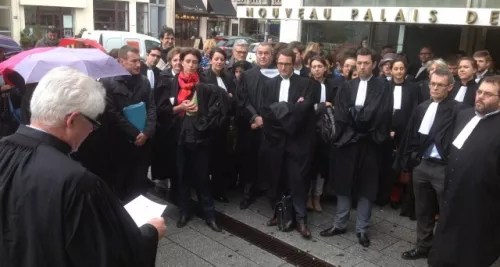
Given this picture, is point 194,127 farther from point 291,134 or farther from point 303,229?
point 303,229

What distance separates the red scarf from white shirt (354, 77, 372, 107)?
169 centimetres

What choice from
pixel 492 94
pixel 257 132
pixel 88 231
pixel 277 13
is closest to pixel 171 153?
pixel 257 132

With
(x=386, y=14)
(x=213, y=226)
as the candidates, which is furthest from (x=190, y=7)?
(x=213, y=226)

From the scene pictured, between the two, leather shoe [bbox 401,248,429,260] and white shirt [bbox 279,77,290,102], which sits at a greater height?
white shirt [bbox 279,77,290,102]

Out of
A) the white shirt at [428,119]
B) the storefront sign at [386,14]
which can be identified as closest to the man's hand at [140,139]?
the white shirt at [428,119]

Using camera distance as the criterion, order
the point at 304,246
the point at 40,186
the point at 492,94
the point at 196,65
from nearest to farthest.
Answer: the point at 40,186, the point at 492,94, the point at 304,246, the point at 196,65

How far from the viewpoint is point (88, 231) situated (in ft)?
5.49

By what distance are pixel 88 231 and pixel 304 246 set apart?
128 inches

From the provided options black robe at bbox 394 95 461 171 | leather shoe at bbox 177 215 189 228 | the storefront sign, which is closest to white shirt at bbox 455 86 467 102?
black robe at bbox 394 95 461 171

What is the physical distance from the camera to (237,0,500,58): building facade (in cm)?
1020

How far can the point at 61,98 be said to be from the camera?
5.85 ft

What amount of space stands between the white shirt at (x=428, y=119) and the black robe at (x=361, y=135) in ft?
1.02

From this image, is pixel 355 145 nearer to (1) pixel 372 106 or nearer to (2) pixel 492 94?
(1) pixel 372 106

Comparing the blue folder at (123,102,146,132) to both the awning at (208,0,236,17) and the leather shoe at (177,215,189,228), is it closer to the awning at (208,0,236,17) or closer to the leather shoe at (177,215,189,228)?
the leather shoe at (177,215,189,228)
